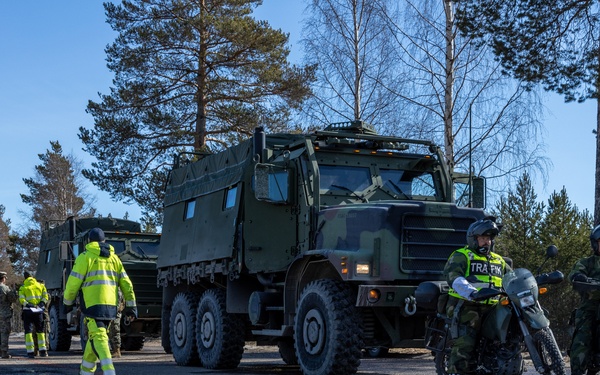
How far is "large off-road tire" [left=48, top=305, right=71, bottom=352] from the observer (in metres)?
23.2

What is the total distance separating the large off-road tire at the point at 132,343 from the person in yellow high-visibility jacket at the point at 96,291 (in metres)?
12.0

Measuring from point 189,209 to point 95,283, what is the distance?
19.7 ft

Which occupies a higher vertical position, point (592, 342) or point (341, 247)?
point (341, 247)

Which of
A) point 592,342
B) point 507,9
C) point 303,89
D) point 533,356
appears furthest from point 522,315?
point 303,89

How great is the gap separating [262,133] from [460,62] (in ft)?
34.1

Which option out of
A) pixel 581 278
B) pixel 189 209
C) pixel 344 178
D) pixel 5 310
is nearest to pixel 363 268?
pixel 344 178

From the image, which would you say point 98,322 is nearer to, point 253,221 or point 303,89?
point 253,221

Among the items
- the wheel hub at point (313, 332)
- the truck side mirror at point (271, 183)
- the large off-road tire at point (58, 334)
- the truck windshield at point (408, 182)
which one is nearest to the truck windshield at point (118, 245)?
the large off-road tire at point (58, 334)

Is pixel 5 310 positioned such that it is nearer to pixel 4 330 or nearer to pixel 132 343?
pixel 4 330

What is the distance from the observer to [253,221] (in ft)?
45.0

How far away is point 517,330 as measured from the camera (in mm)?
8367

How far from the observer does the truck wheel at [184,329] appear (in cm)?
1544

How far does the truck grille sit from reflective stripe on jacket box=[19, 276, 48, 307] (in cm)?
1120

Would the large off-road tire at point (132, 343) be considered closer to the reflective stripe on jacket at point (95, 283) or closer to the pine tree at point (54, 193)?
the reflective stripe on jacket at point (95, 283)
